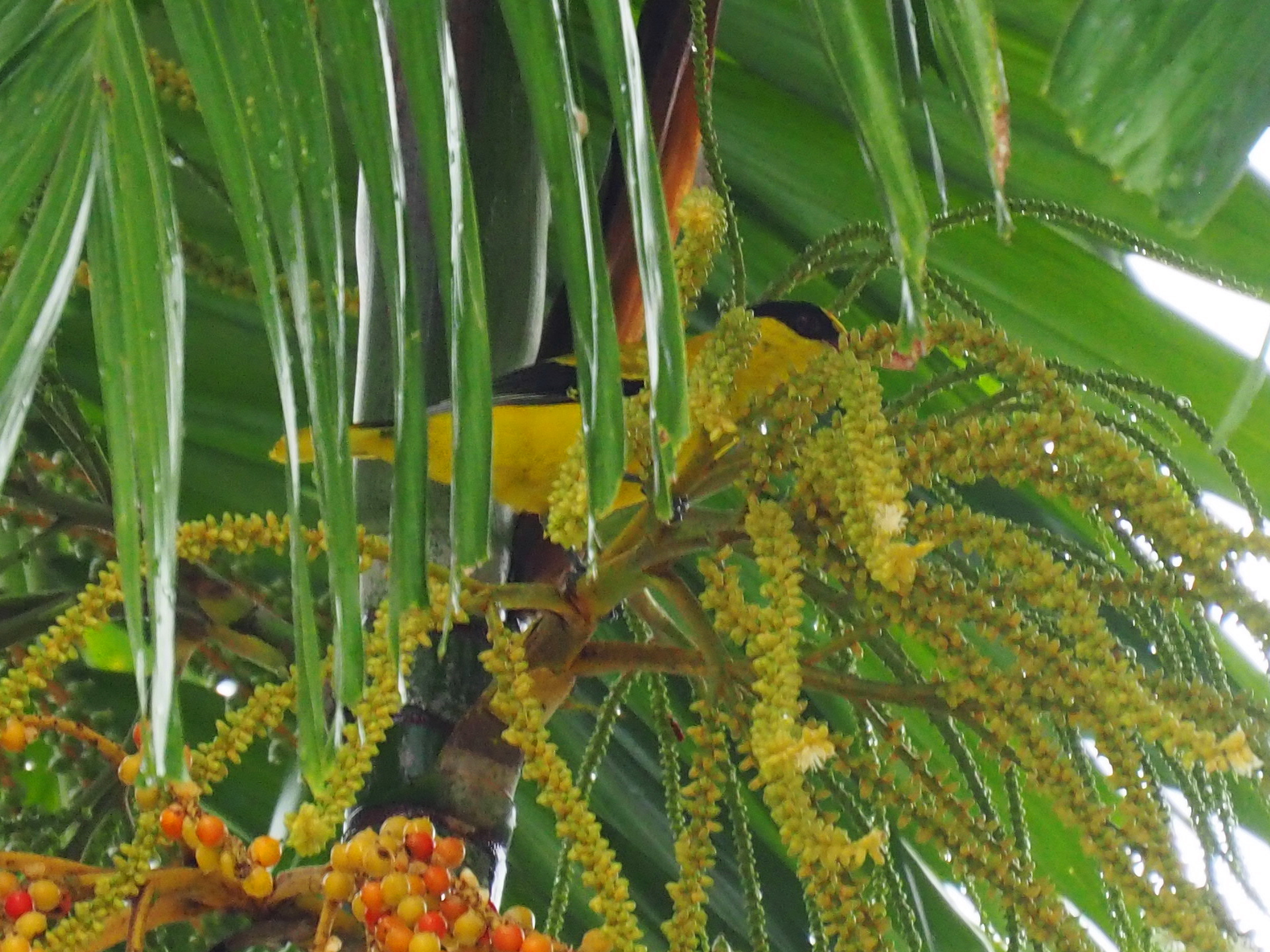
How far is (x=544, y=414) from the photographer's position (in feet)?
3.46

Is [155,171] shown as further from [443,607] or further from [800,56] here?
[800,56]

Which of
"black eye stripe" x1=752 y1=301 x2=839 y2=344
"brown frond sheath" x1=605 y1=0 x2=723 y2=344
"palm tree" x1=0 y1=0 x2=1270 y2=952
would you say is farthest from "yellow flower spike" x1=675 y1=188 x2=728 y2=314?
"black eye stripe" x1=752 y1=301 x2=839 y2=344

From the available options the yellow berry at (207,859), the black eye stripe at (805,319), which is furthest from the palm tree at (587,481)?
the black eye stripe at (805,319)

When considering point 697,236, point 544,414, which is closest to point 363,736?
point 697,236

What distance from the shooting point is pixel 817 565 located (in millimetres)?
566

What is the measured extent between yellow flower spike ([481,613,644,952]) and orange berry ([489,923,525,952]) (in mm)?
30

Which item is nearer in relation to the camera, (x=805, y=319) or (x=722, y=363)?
(x=722, y=363)

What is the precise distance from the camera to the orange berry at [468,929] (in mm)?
516

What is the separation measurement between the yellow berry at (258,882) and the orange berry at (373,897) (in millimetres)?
55

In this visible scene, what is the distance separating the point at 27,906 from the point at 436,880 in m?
0.15

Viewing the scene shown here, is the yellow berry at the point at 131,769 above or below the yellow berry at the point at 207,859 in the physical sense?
above

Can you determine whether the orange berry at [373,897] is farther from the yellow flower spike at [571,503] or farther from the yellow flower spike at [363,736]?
the yellow flower spike at [571,503]

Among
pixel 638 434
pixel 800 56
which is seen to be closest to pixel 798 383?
pixel 638 434

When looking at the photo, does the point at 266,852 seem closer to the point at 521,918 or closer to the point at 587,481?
the point at 521,918
